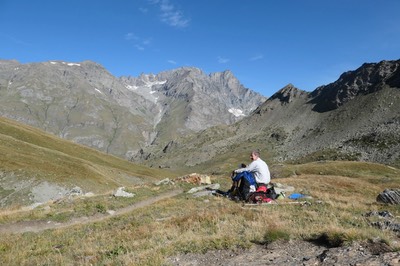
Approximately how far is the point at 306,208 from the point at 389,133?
190628 mm

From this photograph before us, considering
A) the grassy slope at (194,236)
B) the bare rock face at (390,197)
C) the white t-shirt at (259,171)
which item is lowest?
the grassy slope at (194,236)

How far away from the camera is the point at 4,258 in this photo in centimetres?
1224

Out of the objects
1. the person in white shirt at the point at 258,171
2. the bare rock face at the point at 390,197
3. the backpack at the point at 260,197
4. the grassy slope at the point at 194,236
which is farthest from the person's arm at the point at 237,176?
the bare rock face at the point at 390,197

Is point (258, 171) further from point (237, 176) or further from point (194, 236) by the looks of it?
point (194, 236)

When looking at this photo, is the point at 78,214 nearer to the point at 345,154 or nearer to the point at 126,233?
the point at 126,233

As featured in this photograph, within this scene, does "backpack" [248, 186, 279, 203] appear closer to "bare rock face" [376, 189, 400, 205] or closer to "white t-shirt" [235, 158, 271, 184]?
"white t-shirt" [235, 158, 271, 184]

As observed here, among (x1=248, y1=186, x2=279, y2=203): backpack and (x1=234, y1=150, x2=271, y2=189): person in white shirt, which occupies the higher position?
(x1=234, y1=150, x2=271, y2=189): person in white shirt

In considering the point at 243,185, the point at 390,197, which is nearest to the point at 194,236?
the point at 243,185

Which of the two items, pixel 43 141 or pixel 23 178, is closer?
pixel 23 178

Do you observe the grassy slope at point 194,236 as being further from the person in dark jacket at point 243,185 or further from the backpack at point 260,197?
the person in dark jacket at point 243,185

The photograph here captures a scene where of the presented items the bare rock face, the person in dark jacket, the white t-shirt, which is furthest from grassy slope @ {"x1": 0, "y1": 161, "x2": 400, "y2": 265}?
the bare rock face

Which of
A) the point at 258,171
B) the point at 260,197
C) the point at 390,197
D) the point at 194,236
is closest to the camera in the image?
the point at 194,236

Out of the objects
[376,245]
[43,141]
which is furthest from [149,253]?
[43,141]

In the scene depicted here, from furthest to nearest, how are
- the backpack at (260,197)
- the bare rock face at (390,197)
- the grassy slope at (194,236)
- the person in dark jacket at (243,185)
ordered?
the bare rock face at (390,197) < the person in dark jacket at (243,185) < the backpack at (260,197) < the grassy slope at (194,236)
